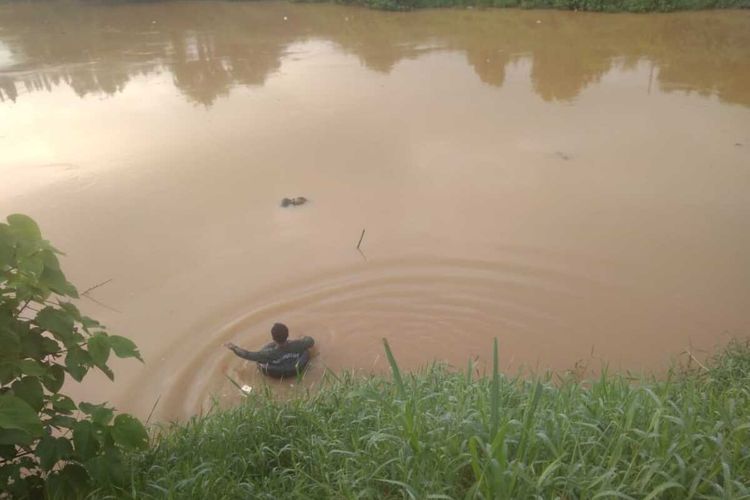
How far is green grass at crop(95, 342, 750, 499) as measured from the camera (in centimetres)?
163

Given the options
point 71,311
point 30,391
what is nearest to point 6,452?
point 30,391

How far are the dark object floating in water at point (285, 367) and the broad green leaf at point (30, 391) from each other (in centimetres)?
206

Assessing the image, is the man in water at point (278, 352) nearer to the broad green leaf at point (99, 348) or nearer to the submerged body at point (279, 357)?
the submerged body at point (279, 357)

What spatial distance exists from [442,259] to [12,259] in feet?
11.7

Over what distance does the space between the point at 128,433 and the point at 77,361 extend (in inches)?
10.9

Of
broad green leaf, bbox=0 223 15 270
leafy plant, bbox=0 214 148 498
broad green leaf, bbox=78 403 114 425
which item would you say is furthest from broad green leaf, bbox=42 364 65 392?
broad green leaf, bbox=0 223 15 270

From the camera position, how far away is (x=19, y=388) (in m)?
1.76

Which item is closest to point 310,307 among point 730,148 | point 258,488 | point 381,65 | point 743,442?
point 258,488

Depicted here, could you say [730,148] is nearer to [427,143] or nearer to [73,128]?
[427,143]

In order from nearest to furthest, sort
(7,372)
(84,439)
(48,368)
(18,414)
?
(18,414), (7,372), (84,439), (48,368)

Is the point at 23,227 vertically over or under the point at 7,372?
over

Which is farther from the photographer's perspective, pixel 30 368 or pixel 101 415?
pixel 101 415

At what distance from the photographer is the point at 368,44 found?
11008mm

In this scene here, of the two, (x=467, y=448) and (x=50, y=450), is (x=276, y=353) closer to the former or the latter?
(x=50, y=450)
